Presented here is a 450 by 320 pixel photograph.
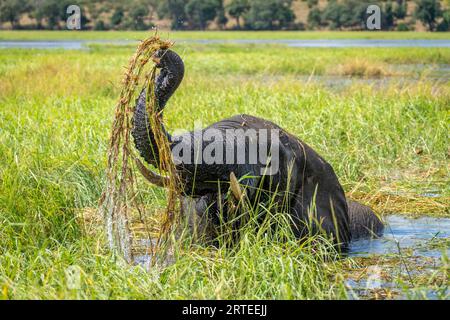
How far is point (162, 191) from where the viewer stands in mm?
8148

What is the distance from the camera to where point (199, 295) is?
5.02 m

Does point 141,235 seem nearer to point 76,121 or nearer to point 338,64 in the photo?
point 76,121

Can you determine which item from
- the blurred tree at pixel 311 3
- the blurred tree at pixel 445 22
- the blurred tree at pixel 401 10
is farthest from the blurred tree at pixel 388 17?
the blurred tree at pixel 311 3

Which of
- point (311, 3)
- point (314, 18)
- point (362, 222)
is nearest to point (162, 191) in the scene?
point (362, 222)

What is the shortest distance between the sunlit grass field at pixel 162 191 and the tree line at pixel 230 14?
51.2 meters

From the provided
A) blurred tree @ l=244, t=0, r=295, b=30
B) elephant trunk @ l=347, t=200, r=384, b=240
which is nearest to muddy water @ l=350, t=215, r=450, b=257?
elephant trunk @ l=347, t=200, r=384, b=240

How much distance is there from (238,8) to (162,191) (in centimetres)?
7815

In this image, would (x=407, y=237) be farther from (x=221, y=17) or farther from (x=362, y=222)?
(x=221, y=17)

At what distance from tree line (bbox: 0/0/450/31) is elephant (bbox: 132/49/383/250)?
5698cm

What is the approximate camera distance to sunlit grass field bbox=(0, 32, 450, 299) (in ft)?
17.4

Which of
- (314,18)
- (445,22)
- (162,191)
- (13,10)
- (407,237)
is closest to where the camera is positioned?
(407,237)

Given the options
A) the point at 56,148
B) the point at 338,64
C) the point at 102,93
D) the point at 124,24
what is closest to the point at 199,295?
the point at 56,148

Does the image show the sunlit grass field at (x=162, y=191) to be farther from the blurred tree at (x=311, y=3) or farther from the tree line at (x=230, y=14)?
the blurred tree at (x=311, y=3)

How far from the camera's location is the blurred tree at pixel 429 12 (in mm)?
64312
